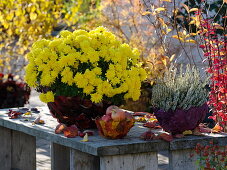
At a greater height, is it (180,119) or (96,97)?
(96,97)

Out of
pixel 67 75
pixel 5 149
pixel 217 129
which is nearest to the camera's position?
pixel 67 75

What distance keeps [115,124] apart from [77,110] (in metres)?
0.43

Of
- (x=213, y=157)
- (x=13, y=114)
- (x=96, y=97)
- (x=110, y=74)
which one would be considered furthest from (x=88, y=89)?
Answer: (x=13, y=114)

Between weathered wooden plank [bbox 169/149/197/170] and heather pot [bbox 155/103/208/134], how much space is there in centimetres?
14

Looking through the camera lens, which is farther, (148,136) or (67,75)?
(67,75)

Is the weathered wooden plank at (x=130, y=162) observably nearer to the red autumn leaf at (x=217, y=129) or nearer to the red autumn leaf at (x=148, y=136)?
the red autumn leaf at (x=148, y=136)

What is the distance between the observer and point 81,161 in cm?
366

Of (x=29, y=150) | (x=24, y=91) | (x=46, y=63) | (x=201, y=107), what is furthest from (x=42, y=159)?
(x=201, y=107)

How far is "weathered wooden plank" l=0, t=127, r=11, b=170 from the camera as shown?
477 cm

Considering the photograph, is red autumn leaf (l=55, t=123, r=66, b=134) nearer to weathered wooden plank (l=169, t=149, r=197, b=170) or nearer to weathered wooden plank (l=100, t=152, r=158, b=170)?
weathered wooden plank (l=100, t=152, r=158, b=170)

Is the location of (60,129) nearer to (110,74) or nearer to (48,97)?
(48,97)

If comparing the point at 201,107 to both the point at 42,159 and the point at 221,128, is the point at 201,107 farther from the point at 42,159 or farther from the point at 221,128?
the point at 42,159

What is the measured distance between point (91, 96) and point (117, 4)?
3.76 meters

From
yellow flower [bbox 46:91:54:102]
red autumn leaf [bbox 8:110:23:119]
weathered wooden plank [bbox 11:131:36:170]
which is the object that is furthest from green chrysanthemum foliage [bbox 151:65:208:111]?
weathered wooden plank [bbox 11:131:36:170]
